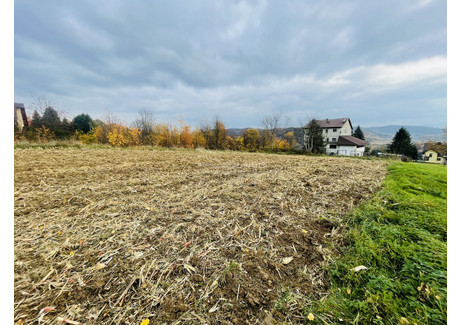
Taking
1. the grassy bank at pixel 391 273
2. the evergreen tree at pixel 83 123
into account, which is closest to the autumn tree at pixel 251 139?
the evergreen tree at pixel 83 123

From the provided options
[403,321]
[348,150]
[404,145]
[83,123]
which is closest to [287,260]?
[403,321]

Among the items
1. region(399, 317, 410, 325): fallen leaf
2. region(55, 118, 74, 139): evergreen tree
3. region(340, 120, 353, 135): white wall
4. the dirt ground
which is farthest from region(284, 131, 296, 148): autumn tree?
region(399, 317, 410, 325): fallen leaf

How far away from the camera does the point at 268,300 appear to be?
1.49 m

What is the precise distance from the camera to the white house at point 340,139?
40219 mm

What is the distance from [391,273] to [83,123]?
43.7 meters

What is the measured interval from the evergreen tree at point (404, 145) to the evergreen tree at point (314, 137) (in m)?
24.7

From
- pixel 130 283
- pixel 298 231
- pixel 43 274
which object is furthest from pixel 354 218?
pixel 43 274

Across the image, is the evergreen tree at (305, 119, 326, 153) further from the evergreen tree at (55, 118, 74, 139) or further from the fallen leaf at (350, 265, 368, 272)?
the evergreen tree at (55, 118, 74, 139)

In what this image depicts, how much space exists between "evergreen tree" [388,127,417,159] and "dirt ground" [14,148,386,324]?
186 ft

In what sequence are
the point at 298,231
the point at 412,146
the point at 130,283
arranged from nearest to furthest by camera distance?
the point at 130,283
the point at 298,231
the point at 412,146

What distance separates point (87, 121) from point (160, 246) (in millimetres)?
41719

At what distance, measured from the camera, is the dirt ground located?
1.40 meters

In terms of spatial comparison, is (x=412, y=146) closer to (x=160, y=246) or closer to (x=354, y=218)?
(x=354, y=218)

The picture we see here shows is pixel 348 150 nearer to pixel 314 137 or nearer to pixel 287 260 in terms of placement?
pixel 314 137
